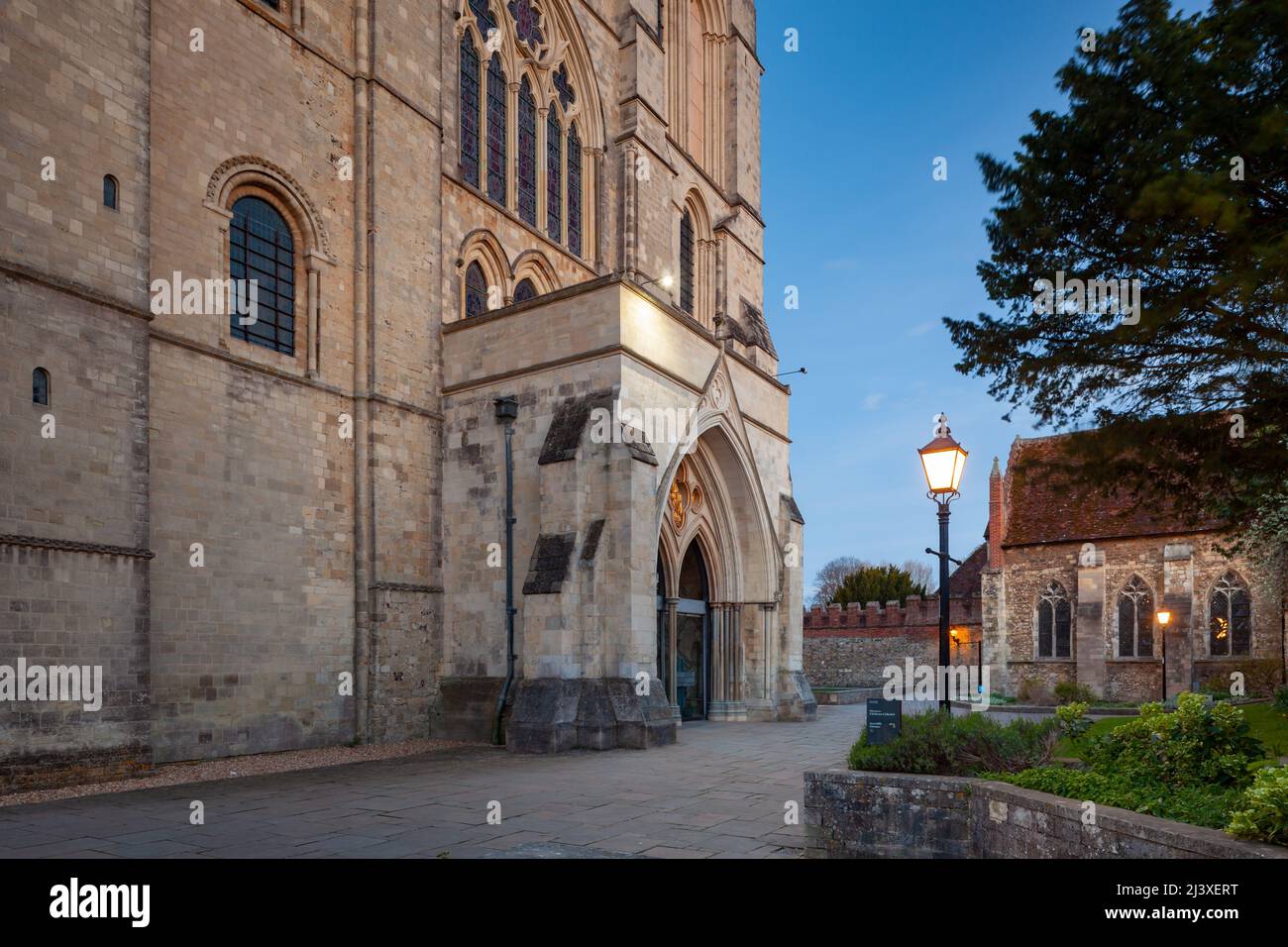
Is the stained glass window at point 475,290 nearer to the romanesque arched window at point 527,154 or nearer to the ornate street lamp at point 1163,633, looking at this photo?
the romanesque arched window at point 527,154

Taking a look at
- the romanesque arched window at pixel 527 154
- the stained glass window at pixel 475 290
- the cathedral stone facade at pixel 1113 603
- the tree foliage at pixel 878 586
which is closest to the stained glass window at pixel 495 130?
the romanesque arched window at pixel 527 154

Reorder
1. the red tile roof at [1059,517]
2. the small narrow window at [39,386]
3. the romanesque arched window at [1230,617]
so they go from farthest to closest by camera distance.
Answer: the red tile roof at [1059,517] < the romanesque arched window at [1230,617] < the small narrow window at [39,386]

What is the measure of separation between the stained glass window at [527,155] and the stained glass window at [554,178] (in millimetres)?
492

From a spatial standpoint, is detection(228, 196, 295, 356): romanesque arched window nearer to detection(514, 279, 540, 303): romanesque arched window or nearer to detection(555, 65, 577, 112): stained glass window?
detection(514, 279, 540, 303): romanesque arched window

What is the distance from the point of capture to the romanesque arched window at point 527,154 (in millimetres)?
21469

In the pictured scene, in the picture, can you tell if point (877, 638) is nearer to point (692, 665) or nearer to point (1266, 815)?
point (692, 665)

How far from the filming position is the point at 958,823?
22.0ft

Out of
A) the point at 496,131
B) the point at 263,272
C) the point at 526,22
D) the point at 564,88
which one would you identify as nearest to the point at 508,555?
the point at 263,272

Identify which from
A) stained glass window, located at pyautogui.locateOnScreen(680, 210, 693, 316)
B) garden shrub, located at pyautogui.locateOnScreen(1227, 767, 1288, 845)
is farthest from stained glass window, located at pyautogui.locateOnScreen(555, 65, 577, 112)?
garden shrub, located at pyautogui.locateOnScreen(1227, 767, 1288, 845)

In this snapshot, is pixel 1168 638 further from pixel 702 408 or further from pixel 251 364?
pixel 251 364

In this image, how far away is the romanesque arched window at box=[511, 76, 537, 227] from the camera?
21469 millimetres

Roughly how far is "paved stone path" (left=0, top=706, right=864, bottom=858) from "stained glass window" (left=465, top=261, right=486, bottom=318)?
988 cm

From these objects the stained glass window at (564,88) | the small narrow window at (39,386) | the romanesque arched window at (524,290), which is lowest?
the small narrow window at (39,386)

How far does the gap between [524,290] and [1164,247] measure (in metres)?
14.7
